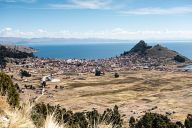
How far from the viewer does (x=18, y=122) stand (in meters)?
9.18

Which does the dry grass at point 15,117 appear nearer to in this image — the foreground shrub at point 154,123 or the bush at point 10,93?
the bush at point 10,93

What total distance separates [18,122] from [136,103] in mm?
156089

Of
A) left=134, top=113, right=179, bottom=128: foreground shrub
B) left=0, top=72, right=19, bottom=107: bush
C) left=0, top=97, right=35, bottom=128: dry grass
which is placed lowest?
left=134, top=113, right=179, bottom=128: foreground shrub

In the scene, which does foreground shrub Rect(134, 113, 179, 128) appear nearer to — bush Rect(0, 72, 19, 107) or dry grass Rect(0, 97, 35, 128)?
bush Rect(0, 72, 19, 107)

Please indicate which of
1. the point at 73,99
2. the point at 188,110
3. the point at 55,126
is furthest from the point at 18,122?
the point at 73,99

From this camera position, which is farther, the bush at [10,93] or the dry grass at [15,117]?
the bush at [10,93]

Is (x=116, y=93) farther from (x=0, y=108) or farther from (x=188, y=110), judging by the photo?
(x=0, y=108)

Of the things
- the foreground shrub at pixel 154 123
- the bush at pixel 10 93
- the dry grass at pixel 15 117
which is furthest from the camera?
the foreground shrub at pixel 154 123

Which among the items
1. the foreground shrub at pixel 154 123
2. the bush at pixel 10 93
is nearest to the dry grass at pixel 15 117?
the bush at pixel 10 93

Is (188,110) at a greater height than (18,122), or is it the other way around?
(18,122)

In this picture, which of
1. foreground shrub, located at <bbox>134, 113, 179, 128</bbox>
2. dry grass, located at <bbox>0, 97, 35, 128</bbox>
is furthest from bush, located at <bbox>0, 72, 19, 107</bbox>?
foreground shrub, located at <bbox>134, 113, 179, 128</bbox>

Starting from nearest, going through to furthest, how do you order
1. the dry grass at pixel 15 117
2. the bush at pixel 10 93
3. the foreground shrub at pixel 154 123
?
the dry grass at pixel 15 117 < the bush at pixel 10 93 < the foreground shrub at pixel 154 123

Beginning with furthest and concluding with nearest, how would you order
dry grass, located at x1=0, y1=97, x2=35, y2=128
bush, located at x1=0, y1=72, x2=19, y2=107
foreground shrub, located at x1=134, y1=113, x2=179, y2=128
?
1. foreground shrub, located at x1=134, y1=113, x2=179, y2=128
2. bush, located at x1=0, y1=72, x2=19, y2=107
3. dry grass, located at x1=0, y1=97, x2=35, y2=128

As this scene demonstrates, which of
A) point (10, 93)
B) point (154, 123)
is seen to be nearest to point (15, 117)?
point (10, 93)
